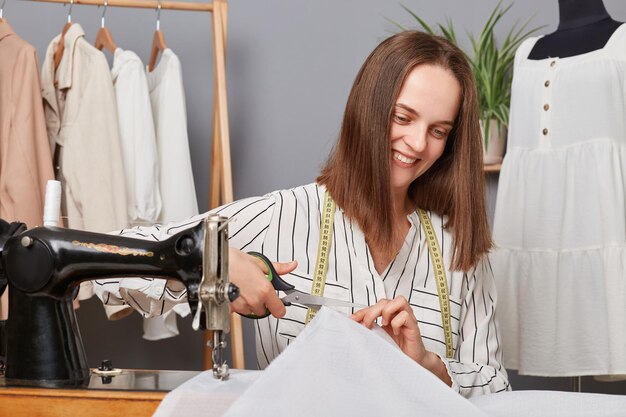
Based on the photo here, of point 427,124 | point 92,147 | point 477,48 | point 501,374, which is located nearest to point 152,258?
point 427,124

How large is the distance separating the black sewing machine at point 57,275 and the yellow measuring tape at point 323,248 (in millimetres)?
516

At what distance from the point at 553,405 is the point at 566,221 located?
1.61m

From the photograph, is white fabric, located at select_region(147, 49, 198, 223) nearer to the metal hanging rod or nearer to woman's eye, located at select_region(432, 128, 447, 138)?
the metal hanging rod

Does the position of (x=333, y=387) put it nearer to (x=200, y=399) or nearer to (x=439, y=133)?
(x=200, y=399)

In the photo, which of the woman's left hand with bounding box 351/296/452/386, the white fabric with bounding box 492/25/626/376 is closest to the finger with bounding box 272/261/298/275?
the woman's left hand with bounding box 351/296/452/386

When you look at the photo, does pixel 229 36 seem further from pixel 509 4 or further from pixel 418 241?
pixel 418 241

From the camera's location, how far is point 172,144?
300 centimetres

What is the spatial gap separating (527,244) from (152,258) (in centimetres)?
172

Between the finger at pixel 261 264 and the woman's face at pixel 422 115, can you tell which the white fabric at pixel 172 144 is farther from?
the finger at pixel 261 264

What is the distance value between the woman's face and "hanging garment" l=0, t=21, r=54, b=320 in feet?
4.80

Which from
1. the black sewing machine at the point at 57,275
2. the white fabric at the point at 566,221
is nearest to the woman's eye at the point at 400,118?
the black sewing machine at the point at 57,275

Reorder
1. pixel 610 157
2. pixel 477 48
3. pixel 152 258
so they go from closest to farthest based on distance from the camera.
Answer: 1. pixel 152 258
2. pixel 610 157
3. pixel 477 48

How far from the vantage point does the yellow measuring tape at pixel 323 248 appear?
170 cm

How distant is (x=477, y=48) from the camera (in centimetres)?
320
